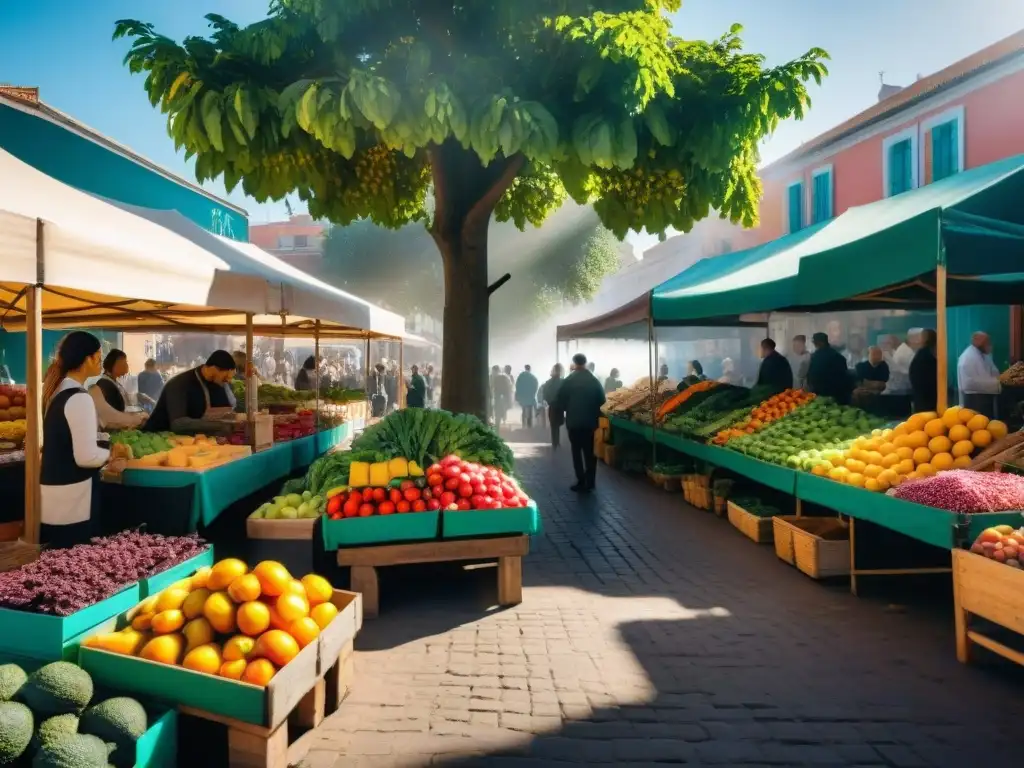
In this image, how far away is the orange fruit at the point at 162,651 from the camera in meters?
3.25

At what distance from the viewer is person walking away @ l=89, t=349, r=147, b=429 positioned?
6.60m

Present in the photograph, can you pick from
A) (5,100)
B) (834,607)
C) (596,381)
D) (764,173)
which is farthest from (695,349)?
(834,607)

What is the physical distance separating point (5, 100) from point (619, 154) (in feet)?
41.7

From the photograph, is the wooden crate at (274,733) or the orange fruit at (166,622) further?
the orange fruit at (166,622)

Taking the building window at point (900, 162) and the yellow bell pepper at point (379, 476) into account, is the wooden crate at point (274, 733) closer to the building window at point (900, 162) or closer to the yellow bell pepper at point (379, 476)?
the yellow bell pepper at point (379, 476)

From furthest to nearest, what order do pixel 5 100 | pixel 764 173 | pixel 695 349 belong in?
1. pixel 695 349
2. pixel 764 173
3. pixel 5 100

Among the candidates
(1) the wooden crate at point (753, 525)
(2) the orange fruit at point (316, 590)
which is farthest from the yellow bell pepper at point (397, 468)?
(1) the wooden crate at point (753, 525)

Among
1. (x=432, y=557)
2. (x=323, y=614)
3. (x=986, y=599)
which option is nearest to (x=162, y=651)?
(x=323, y=614)

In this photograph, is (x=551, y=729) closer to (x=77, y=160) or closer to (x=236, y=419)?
(x=236, y=419)

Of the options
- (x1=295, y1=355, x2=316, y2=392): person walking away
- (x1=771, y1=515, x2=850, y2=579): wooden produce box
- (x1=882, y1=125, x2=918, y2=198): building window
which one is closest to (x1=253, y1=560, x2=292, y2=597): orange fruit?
(x1=771, y1=515, x2=850, y2=579): wooden produce box

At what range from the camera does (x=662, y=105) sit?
7.16 m

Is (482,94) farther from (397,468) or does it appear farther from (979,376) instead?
(979,376)

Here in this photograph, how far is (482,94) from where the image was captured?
21.8ft

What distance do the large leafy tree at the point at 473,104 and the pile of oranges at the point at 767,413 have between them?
7.58 ft
